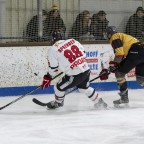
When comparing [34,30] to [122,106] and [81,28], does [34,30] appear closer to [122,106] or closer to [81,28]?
[81,28]

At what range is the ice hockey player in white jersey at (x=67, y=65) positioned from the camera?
4996 mm

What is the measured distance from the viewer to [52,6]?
23.4ft

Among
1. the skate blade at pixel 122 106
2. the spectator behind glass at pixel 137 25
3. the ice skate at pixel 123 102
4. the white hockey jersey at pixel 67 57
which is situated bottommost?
the skate blade at pixel 122 106

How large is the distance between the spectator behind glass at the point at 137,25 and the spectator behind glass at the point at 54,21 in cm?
106

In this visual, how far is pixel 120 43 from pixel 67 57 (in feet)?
2.21

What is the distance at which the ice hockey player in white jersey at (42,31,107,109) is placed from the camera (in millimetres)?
4996

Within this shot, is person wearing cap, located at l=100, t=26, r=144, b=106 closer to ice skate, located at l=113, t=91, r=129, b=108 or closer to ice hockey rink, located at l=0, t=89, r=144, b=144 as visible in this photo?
ice skate, located at l=113, t=91, r=129, b=108

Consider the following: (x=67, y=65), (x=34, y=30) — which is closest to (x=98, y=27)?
(x=34, y=30)

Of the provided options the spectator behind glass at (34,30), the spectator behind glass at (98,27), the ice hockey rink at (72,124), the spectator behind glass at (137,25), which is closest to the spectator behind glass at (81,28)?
the spectator behind glass at (98,27)

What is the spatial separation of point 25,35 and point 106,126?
2.75 metres

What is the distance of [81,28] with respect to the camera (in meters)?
7.05

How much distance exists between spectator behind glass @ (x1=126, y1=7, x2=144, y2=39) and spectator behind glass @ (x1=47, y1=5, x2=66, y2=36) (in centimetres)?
106

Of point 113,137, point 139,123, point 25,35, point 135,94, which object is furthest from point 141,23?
point 113,137

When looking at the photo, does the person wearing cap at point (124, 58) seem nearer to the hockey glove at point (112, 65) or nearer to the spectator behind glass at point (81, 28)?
the hockey glove at point (112, 65)
